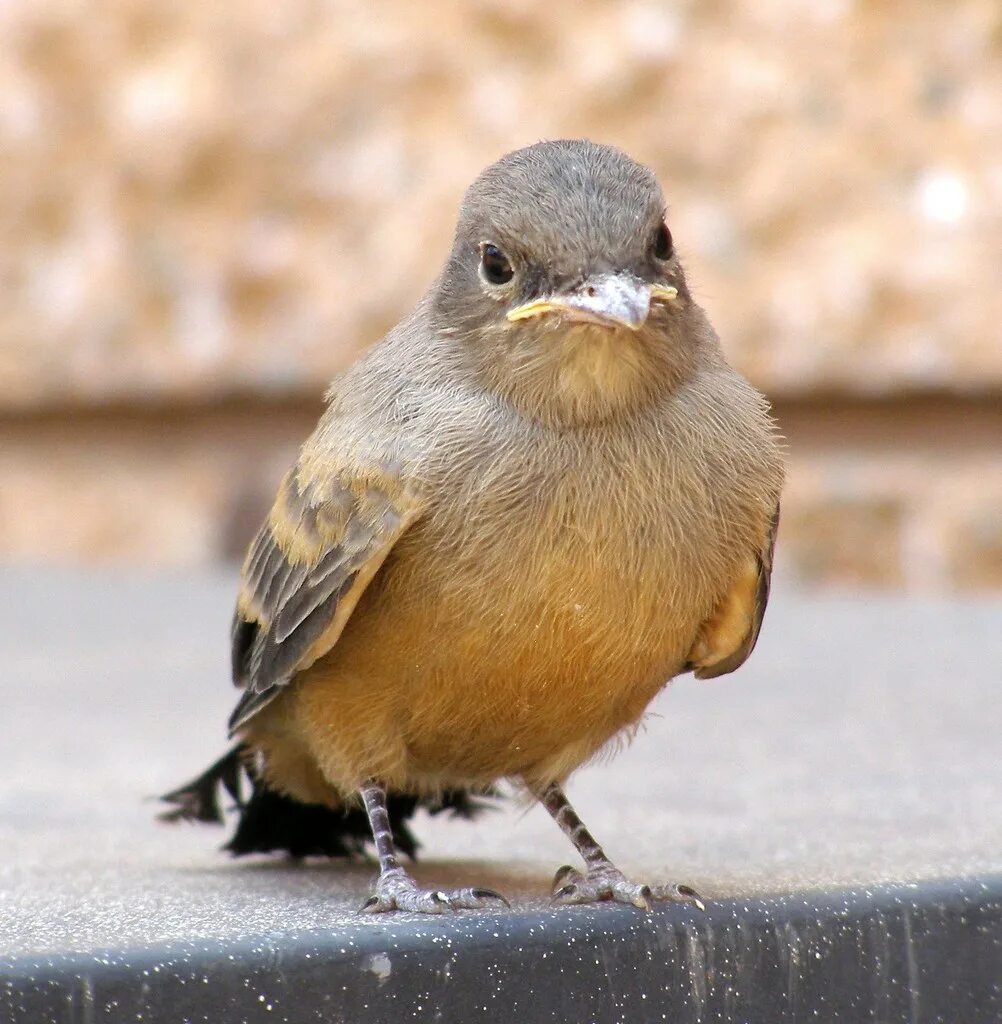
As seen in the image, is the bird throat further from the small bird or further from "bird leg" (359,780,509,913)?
"bird leg" (359,780,509,913)

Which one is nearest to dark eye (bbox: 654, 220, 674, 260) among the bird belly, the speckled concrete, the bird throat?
the bird throat

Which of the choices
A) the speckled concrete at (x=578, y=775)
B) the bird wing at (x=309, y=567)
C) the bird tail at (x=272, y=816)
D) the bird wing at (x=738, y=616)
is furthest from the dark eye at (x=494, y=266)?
the bird tail at (x=272, y=816)

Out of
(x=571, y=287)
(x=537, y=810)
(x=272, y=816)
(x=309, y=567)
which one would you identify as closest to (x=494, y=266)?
(x=571, y=287)

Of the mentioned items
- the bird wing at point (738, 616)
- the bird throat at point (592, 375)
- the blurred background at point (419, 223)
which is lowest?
the bird wing at point (738, 616)

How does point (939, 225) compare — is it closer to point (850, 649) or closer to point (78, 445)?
point (850, 649)

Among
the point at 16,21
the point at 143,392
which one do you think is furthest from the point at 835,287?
the point at 16,21

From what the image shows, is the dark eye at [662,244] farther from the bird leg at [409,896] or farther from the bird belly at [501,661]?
the bird leg at [409,896]

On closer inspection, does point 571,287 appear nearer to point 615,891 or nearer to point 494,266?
point 494,266
